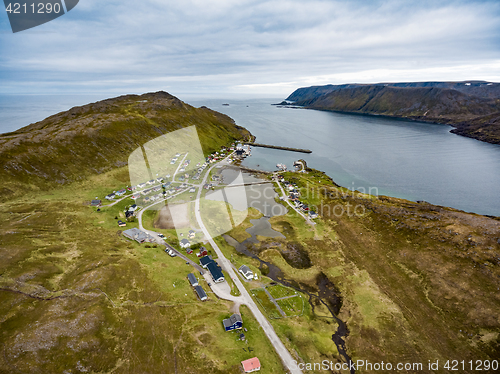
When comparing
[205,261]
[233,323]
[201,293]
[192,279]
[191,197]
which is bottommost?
[233,323]

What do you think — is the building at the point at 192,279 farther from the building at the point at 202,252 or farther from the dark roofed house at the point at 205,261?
the building at the point at 202,252

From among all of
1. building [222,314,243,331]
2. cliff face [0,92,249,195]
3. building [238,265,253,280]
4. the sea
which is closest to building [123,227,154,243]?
building [238,265,253,280]

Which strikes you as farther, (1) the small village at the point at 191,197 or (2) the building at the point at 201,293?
(1) the small village at the point at 191,197

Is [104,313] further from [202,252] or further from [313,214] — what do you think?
[313,214]

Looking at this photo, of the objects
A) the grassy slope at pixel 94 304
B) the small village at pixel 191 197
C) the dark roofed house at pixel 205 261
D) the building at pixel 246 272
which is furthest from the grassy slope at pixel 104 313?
the building at pixel 246 272

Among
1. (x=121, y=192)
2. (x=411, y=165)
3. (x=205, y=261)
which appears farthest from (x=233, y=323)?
(x=411, y=165)
